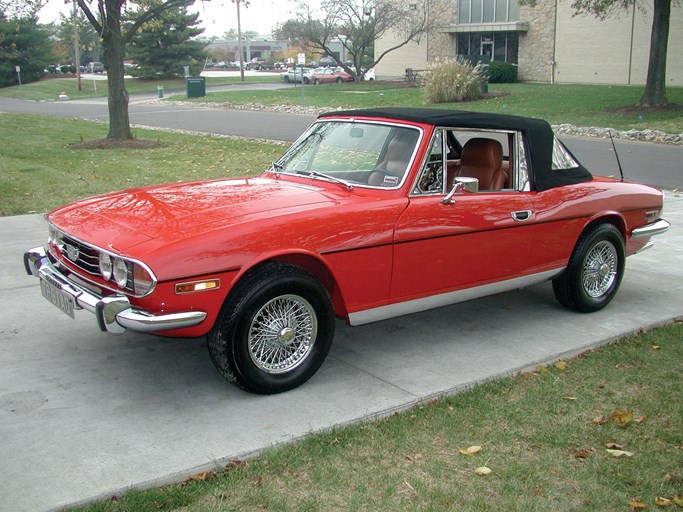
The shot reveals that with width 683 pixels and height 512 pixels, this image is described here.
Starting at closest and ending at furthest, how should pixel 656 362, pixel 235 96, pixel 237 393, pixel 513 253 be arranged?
pixel 237 393 < pixel 656 362 < pixel 513 253 < pixel 235 96

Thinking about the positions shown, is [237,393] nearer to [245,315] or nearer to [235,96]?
[245,315]

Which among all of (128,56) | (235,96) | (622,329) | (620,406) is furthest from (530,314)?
(128,56)

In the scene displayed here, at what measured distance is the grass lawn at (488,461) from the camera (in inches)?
137

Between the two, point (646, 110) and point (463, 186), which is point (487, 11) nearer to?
point (646, 110)

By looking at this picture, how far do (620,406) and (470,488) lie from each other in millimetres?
1392

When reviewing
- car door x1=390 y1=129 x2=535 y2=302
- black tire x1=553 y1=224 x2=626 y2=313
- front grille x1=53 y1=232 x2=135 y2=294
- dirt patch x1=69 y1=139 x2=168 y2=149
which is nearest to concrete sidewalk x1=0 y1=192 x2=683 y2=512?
black tire x1=553 y1=224 x2=626 y2=313

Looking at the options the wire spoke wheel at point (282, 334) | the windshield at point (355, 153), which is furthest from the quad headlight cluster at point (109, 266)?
the windshield at point (355, 153)

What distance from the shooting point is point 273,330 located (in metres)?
4.54

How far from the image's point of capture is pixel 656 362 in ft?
17.1

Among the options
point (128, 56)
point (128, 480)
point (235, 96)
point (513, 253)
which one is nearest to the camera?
point (128, 480)

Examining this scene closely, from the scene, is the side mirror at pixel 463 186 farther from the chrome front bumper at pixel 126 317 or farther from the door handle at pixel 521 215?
the chrome front bumper at pixel 126 317

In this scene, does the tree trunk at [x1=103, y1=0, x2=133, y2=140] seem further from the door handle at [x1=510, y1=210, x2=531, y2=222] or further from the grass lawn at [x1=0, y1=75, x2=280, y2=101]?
the grass lawn at [x1=0, y1=75, x2=280, y2=101]

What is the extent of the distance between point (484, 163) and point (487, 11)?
43.5 m

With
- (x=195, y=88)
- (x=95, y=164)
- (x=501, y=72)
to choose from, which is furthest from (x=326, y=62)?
(x=95, y=164)
